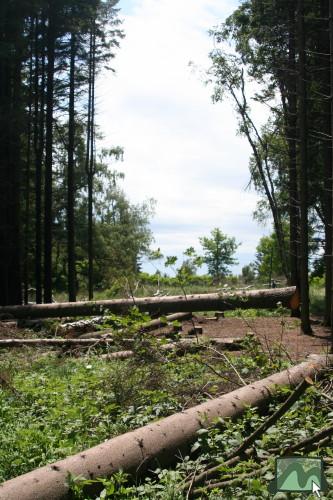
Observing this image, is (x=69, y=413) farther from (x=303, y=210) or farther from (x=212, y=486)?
(x=303, y=210)

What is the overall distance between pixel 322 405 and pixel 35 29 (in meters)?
24.8

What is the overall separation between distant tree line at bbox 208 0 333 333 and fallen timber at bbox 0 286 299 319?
961 millimetres

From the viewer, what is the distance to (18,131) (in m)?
22.8

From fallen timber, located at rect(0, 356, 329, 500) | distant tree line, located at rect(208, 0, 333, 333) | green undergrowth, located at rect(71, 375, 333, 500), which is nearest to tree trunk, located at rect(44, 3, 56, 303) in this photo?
distant tree line, located at rect(208, 0, 333, 333)

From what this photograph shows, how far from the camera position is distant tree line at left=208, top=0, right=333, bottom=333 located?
15156 mm

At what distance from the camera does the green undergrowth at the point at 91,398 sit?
5.57 m

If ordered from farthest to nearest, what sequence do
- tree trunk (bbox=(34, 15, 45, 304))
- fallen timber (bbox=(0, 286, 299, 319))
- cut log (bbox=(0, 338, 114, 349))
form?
tree trunk (bbox=(34, 15, 45, 304)) < fallen timber (bbox=(0, 286, 299, 319)) < cut log (bbox=(0, 338, 114, 349))

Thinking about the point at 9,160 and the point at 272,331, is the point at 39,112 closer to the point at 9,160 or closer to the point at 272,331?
the point at 9,160

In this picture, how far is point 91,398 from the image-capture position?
7.15m

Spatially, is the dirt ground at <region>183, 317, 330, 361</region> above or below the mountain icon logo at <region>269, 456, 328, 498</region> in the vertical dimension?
below

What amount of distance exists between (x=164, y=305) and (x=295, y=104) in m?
8.83

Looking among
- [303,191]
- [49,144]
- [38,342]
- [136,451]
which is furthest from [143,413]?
[49,144]

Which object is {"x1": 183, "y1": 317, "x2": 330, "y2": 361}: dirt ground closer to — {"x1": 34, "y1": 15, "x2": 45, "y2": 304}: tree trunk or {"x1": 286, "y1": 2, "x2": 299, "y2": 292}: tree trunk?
{"x1": 286, "y1": 2, "x2": 299, "y2": 292}: tree trunk

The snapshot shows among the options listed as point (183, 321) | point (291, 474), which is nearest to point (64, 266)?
point (183, 321)
